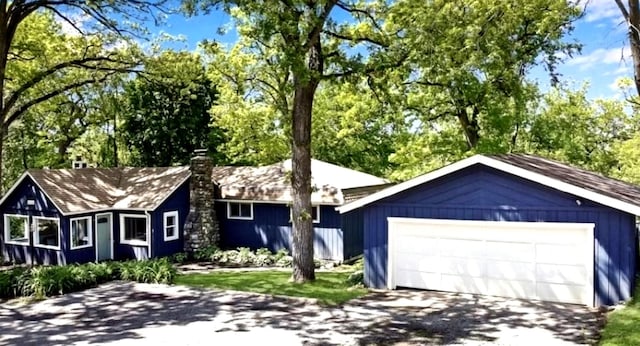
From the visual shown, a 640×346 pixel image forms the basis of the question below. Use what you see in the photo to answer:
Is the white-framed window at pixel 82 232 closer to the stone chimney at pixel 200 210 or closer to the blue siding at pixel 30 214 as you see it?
the blue siding at pixel 30 214

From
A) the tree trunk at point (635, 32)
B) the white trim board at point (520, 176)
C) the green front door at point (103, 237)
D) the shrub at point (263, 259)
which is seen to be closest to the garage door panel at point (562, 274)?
A: the white trim board at point (520, 176)

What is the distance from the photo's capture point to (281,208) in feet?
72.9

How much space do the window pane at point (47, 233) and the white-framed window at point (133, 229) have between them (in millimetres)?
2411

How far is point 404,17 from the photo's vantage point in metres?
15.4

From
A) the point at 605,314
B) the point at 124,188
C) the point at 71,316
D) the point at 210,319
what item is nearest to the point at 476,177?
the point at 605,314

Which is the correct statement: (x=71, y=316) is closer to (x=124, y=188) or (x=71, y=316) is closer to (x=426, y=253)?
(x=426, y=253)

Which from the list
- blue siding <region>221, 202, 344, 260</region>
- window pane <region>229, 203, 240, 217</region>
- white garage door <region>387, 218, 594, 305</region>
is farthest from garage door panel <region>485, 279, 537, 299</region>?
window pane <region>229, 203, 240, 217</region>

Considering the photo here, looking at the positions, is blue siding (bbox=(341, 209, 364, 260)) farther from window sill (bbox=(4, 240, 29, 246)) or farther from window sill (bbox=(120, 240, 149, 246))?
window sill (bbox=(4, 240, 29, 246))

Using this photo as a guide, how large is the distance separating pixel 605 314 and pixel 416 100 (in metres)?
16.0

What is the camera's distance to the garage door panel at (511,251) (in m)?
13.0

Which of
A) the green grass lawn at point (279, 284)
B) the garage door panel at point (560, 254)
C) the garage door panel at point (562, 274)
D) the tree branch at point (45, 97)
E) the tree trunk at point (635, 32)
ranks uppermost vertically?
the tree branch at point (45, 97)

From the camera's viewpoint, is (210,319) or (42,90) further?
(42,90)

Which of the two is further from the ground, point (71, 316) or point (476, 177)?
point (476, 177)

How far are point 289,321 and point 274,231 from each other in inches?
428
